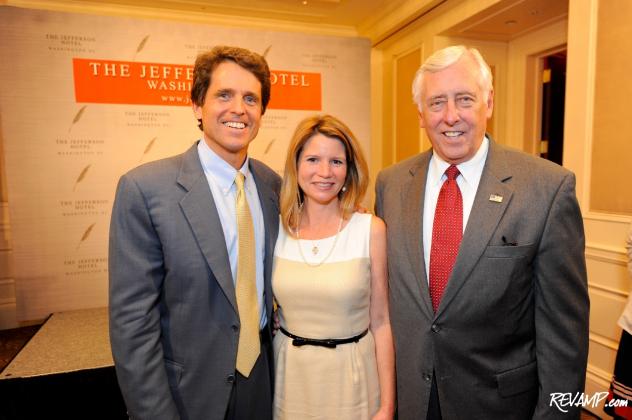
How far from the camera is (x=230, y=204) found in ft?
5.39

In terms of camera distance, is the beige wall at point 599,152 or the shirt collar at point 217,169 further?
the beige wall at point 599,152

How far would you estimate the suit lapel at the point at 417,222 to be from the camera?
4.81ft

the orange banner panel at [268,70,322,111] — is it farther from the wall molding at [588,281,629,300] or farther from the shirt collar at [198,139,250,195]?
the wall molding at [588,281,629,300]

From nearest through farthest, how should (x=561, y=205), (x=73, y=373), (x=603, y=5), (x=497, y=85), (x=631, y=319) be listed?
(x=561, y=205) → (x=73, y=373) → (x=631, y=319) → (x=603, y=5) → (x=497, y=85)

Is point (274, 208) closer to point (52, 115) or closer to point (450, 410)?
point (450, 410)

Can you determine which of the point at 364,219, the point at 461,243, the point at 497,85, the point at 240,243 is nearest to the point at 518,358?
the point at 461,243

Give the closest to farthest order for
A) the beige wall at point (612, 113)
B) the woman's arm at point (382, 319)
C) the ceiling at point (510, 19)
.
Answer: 1. the woman's arm at point (382, 319)
2. the beige wall at point (612, 113)
3. the ceiling at point (510, 19)

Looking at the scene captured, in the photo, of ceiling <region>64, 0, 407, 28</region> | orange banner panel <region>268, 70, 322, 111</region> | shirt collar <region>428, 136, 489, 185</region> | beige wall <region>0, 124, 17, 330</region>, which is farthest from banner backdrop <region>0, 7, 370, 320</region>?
shirt collar <region>428, 136, 489, 185</region>

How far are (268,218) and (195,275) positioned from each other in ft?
1.40

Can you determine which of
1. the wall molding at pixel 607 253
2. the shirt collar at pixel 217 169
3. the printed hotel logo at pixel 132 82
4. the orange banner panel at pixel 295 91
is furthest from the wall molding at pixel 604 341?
the printed hotel logo at pixel 132 82

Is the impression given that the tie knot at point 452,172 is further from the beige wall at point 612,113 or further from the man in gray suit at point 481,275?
the beige wall at point 612,113

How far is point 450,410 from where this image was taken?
146cm

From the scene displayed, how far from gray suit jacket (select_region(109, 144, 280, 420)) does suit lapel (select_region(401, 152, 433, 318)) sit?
650 mm

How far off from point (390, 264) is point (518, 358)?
21.2 inches
